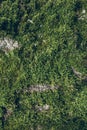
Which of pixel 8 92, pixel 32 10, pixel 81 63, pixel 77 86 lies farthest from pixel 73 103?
pixel 32 10

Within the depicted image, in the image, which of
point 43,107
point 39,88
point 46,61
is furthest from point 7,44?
point 43,107

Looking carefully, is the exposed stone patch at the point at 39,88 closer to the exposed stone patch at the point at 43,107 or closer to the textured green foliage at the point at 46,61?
the textured green foliage at the point at 46,61

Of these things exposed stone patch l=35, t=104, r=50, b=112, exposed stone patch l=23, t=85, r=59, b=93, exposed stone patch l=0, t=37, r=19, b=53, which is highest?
exposed stone patch l=0, t=37, r=19, b=53

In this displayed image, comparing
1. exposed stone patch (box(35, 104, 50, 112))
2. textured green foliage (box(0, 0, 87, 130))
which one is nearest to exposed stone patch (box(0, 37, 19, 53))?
textured green foliage (box(0, 0, 87, 130))

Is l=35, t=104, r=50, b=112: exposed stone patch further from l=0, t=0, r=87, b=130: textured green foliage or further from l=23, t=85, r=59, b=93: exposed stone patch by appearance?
l=23, t=85, r=59, b=93: exposed stone patch

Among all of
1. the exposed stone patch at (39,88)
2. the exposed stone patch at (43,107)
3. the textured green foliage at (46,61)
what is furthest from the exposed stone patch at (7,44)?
the exposed stone patch at (43,107)

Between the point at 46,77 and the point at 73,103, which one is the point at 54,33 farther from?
the point at 73,103
